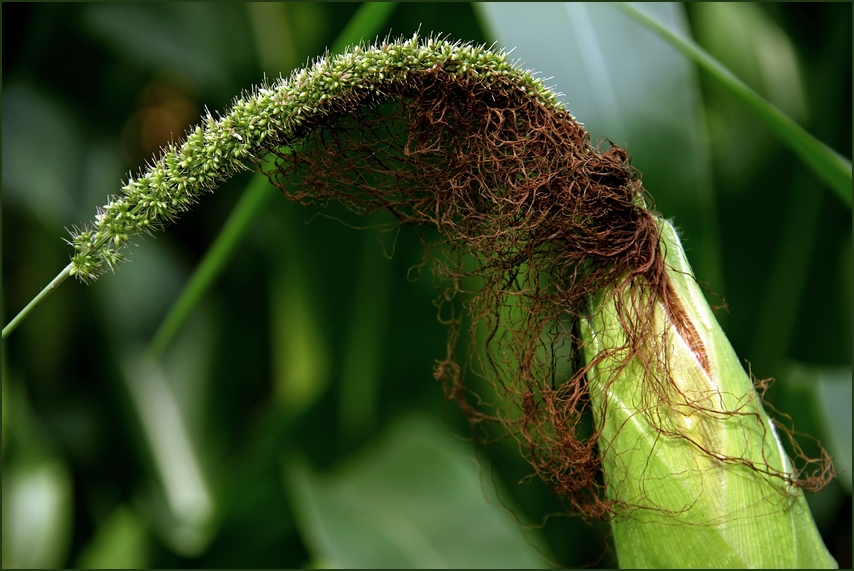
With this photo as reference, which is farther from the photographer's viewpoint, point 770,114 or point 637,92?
point 637,92

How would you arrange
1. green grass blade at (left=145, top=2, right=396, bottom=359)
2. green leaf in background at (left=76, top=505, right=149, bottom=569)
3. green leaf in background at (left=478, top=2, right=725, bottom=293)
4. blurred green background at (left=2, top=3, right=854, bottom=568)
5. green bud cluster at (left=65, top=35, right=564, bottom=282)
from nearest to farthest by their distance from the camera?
1. green bud cluster at (left=65, top=35, right=564, bottom=282)
2. green grass blade at (left=145, top=2, right=396, bottom=359)
3. green leaf in background at (left=478, top=2, right=725, bottom=293)
4. blurred green background at (left=2, top=3, right=854, bottom=568)
5. green leaf in background at (left=76, top=505, right=149, bottom=569)

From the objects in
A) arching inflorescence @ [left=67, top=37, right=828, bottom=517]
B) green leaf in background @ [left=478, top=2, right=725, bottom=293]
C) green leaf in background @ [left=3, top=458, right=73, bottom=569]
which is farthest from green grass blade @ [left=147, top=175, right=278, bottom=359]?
green leaf in background @ [left=3, top=458, right=73, bottom=569]

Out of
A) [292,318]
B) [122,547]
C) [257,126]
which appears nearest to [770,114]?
[257,126]

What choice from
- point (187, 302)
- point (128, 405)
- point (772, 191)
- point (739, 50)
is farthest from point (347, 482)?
point (739, 50)

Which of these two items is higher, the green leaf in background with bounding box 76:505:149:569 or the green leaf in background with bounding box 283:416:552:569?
the green leaf in background with bounding box 76:505:149:569

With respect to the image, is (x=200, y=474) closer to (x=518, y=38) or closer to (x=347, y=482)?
(x=347, y=482)

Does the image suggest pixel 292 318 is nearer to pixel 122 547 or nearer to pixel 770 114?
pixel 122 547

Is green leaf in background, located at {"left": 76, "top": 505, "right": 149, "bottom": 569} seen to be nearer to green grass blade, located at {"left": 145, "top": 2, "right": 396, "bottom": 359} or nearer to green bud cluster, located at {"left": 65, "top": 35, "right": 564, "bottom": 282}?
green grass blade, located at {"left": 145, "top": 2, "right": 396, "bottom": 359}
